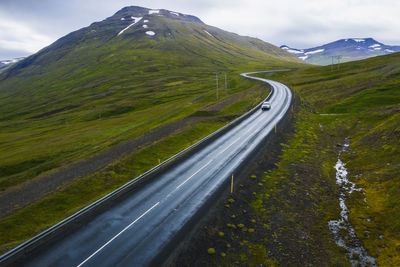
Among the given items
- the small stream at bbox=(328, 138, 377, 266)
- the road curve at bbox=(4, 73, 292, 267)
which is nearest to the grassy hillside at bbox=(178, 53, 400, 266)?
the small stream at bbox=(328, 138, 377, 266)

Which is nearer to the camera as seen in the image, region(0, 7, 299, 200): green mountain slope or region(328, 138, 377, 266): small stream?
region(328, 138, 377, 266): small stream

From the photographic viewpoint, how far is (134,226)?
58.4 feet

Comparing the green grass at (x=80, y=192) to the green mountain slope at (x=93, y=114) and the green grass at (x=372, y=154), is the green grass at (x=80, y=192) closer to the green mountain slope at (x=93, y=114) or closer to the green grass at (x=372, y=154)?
the green mountain slope at (x=93, y=114)

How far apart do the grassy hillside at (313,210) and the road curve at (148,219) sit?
8.15 feet

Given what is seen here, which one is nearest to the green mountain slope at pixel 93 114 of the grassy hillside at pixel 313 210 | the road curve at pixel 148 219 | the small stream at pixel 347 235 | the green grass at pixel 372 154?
the road curve at pixel 148 219

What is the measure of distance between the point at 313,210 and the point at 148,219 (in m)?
13.6

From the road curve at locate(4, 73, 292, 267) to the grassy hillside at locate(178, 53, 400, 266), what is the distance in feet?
8.15

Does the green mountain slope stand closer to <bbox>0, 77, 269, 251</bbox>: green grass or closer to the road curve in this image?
<bbox>0, 77, 269, 251</bbox>: green grass

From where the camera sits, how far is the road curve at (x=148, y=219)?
15.0 m

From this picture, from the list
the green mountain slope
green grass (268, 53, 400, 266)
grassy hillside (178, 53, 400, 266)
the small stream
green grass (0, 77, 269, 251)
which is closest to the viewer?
the small stream

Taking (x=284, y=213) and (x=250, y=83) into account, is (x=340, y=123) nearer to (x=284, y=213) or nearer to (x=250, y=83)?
(x=284, y=213)

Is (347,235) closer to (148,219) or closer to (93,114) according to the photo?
(148,219)

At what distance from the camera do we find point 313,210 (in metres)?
19.5

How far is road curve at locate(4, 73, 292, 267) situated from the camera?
49.1 ft
